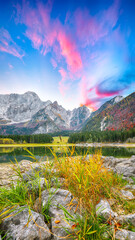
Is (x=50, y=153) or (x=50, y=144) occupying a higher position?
(x=50, y=153)

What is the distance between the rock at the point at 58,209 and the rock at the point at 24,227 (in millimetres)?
180

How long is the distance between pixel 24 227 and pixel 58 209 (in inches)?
33.0

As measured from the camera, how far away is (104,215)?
8.39 feet

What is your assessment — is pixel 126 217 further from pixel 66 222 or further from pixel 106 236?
pixel 66 222

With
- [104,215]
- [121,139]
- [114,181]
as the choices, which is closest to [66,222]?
[104,215]

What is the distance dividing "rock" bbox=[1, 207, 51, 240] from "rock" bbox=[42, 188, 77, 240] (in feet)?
0.59

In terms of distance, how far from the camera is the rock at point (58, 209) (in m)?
2.18

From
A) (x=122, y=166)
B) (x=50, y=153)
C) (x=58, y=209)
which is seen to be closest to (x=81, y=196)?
(x=58, y=209)

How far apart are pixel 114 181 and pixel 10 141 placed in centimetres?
10021

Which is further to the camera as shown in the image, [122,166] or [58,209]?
[122,166]

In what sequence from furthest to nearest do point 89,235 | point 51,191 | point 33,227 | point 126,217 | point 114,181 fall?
point 114,181 → point 51,191 → point 126,217 → point 33,227 → point 89,235

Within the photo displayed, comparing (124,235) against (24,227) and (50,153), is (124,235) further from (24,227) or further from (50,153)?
(50,153)

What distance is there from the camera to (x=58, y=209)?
2725mm

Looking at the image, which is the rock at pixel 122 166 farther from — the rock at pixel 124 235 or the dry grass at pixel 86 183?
the rock at pixel 124 235
